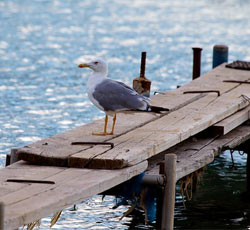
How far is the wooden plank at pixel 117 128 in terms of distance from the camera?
23.8 feet

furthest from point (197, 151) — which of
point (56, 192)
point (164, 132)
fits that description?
point (56, 192)

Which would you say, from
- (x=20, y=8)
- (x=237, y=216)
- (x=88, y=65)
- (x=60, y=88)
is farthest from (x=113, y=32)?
(x=88, y=65)

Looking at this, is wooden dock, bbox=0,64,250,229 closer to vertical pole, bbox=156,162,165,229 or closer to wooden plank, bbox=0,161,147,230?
wooden plank, bbox=0,161,147,230

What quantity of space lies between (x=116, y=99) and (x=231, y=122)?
1.88 metres

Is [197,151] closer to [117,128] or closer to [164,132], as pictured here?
[164,132]

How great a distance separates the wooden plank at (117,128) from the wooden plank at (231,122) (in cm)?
48

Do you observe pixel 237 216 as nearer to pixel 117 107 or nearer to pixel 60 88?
pixel 117 107

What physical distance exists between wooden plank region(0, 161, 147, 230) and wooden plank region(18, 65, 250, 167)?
15 cm

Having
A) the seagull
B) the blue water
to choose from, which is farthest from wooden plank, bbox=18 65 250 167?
the blue water

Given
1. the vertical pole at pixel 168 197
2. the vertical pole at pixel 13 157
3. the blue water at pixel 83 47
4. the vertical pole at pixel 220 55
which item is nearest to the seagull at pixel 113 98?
the vertical pole at pixel 168 197

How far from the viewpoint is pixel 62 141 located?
7816 mm

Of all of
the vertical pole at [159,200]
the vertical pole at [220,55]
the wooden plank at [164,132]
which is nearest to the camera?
the wooden plank at [164,132]

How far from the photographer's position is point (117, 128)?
8453 mm

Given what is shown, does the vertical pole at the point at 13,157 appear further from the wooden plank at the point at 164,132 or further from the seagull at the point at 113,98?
the seagull at the point at 113,98
